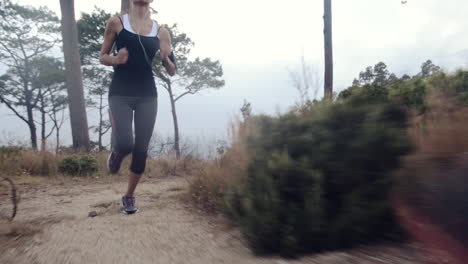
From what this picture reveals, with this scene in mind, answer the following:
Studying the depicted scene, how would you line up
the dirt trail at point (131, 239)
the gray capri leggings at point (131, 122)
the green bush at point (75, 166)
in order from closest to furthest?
the dirt trail at point (131, 239)
the gray capri leggings at point (131, 122)
the green bush at point (75, 166)

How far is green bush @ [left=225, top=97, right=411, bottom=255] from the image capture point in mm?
1805

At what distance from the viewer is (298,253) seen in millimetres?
1888

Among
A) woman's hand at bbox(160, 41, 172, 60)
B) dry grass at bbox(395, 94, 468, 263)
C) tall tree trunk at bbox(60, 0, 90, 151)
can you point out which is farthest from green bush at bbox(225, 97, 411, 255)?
tall tree trunk at bbox(60, 0, 90, 151)

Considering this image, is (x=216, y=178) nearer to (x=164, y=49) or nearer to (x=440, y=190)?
(x=164, y=49)

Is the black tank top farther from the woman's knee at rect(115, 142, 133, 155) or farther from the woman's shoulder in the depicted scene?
the woman's knee at rect(115, 142, 133, 155)

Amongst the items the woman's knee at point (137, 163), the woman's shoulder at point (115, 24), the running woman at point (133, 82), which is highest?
the woman's shoulder at point (115, 24)

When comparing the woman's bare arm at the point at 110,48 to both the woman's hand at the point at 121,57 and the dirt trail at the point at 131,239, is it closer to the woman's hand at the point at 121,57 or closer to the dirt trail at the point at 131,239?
the woman's hand at the point at 121,57

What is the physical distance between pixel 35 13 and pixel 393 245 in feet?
92.0

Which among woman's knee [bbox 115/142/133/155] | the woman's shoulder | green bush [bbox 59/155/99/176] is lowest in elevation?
green bush [bbox 59/155/99/176]

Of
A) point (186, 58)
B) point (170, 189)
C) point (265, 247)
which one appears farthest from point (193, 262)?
point (186, 58)

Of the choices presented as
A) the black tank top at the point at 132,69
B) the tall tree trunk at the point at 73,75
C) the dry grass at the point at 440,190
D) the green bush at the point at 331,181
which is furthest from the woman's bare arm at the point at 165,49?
the tall tree trunk at the point at 73,75

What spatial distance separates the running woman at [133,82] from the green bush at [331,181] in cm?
154

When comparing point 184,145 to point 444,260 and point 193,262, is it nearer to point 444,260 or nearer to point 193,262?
point 193,262

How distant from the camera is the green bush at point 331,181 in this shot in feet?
5.92
